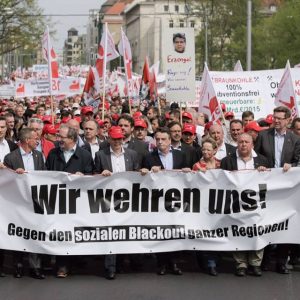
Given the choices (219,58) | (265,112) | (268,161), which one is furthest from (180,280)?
(219,58)

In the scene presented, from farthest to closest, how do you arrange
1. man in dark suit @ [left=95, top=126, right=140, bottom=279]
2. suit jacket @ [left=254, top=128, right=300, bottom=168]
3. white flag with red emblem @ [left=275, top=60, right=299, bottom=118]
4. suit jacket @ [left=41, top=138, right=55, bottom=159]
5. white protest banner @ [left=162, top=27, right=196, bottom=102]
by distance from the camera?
white protest banner @ [left=162, top=27, right=196, bottom=102] < white flag with red emblem @ [left=275, top=60, right=299, bottom=118] < suit jacket @ [left=41, top=138, right=55, bottom=159] < suit jacket @ [left=254, top=128, right=300, bottom=168] < man in dark suit @ [left=95, top=126, right=140, bottom=279]

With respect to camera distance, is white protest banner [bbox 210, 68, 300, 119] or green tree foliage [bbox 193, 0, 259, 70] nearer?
white protest banner [bbox 210, 68, 300, 119]

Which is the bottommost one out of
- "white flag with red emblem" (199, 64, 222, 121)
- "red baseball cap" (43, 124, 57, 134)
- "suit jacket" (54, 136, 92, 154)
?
"suit jacket" (54, 136, 92, 154)

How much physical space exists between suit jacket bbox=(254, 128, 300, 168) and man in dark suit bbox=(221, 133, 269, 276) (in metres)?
0.84

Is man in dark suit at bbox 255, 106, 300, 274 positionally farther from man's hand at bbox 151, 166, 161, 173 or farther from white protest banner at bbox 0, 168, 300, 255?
man's hand at bbox 151, 166, 161, 173

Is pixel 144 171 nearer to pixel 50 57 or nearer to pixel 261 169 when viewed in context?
pixel 261 169

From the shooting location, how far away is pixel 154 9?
5541 inches

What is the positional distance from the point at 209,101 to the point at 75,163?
4738 mm

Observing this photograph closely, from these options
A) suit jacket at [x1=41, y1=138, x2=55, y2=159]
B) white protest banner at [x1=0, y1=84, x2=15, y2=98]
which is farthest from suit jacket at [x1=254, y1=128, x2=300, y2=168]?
white protest banner at [x1=0, y1=84, x2=15, y2=98]

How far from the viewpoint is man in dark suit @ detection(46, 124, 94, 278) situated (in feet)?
29.1

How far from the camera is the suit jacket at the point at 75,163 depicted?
8.95 m

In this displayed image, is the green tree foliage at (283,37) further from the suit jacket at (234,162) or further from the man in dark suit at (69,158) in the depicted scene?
the man in dark suit at (69,158)

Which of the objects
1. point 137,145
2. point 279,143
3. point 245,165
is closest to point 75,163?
point 137,145

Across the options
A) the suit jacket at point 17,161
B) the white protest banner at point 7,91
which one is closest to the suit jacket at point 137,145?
the suit jacket at point 17,161
